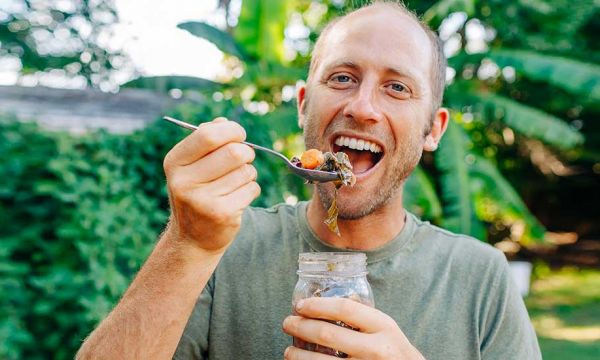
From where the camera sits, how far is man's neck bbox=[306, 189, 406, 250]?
2.09 meters

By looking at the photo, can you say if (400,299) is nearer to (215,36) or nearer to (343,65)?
(343,65)

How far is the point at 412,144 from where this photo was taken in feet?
7.04

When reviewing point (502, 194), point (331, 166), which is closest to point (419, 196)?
point (502, 194)

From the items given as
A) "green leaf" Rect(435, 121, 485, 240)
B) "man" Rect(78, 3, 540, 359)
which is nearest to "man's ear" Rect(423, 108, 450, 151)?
"man" Rect(78, 3, 540, 359)

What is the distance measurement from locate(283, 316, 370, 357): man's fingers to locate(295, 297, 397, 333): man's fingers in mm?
17

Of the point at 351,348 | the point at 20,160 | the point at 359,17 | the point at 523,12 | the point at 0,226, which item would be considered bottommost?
the point at 0,226

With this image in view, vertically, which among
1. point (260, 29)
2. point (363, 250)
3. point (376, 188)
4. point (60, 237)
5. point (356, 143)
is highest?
point (260, 29)

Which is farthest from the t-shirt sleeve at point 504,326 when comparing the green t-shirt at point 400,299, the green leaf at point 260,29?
the green leaf at point 260,29

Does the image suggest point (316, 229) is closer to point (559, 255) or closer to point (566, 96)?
point (566, 96)

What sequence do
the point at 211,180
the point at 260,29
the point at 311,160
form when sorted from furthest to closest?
the point at 260,29, the point at 311,160, the point at 211,180

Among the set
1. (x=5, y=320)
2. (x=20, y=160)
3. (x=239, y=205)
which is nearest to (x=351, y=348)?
(x=239, y=205)

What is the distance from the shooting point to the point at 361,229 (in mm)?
2094

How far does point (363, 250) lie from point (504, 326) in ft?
1.74

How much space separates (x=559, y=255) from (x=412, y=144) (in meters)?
15.6
